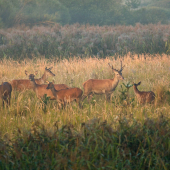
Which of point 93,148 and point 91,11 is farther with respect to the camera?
point 91,11

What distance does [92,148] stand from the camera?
11.8 ft

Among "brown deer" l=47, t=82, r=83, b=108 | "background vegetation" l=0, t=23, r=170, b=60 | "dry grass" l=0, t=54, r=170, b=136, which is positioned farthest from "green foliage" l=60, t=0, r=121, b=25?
"brown deer" l=47, t=82, r=83, b=108

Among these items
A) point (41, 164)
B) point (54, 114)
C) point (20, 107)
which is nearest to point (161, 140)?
point (41, 164)

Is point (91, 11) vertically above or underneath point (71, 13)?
above

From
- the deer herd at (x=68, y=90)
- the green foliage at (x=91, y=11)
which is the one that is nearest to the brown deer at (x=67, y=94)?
the deer herd at (x=68, y=90)

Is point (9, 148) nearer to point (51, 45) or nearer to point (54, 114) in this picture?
point (54, 114)

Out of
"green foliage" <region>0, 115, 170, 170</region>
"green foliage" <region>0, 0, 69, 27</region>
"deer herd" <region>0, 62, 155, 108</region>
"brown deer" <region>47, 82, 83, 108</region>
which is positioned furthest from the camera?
"green foliage" <region>0, 0, 69, 27</region>

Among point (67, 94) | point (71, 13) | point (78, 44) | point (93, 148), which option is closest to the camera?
point (93, 148)

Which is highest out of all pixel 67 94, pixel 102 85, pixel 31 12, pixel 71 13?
pixel 71 13

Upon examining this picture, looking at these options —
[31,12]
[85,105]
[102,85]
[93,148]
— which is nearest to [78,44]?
[102,85]

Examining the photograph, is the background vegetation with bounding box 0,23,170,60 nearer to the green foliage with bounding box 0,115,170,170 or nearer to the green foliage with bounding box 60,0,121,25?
the green foliage with bounding box 0,115,170,170

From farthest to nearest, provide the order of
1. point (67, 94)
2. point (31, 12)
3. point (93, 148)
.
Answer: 1. point (31, 12)
2. point (67, 94)
3. point (93, 148)

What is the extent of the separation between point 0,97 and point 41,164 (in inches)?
92.3

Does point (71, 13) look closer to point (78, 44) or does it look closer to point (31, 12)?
point (31, 12)
